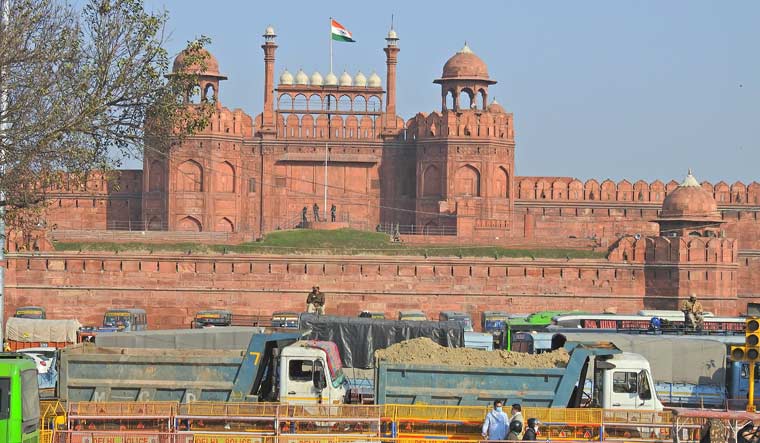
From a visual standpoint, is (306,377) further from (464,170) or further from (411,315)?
(464,170)

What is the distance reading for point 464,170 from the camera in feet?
202

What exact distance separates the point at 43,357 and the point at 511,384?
1402cm

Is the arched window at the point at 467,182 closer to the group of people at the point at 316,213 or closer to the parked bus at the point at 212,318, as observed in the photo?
the group of people at the point at 316,213

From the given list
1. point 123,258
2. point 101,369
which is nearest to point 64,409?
point 101,369

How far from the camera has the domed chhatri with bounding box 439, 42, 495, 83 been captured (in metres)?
63.2

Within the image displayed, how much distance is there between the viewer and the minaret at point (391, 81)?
63.7m

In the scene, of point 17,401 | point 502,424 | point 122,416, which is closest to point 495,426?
point 502,424

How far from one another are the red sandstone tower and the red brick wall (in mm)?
6551

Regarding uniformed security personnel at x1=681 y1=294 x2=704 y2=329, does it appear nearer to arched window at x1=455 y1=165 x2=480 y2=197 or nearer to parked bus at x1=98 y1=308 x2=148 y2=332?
parked bus at x1=98 y1=308 x2=148 y2=332

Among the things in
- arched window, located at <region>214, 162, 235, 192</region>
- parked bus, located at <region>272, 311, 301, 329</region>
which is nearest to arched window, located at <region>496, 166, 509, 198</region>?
arched window, located at <region>214, 162, 235, 192</region>

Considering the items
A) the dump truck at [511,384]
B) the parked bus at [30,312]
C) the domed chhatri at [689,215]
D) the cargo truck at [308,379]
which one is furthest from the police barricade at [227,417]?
the domed chhatri at [689,215]

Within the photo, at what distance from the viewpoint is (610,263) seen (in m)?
54.7

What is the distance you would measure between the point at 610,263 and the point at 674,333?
2156 cm

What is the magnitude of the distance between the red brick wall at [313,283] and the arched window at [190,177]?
775 cm
